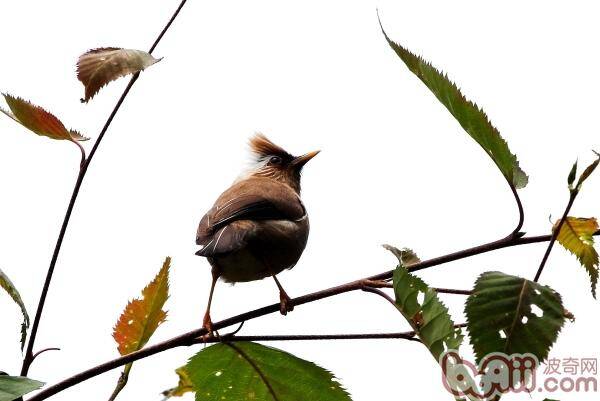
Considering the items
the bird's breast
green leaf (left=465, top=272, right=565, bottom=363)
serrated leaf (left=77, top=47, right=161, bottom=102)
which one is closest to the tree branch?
green leaf (left=465, top=272, right=565, bottom=363)

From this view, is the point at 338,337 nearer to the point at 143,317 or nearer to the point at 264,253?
the point at 143,317

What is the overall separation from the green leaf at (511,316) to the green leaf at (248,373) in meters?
0.76

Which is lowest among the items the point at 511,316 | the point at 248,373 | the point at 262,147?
the point at 511,316

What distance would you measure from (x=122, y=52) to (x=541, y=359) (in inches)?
55.6

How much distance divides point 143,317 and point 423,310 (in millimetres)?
1004

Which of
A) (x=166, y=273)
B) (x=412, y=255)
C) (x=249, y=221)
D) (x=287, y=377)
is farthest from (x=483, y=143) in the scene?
(x=249, y=221)

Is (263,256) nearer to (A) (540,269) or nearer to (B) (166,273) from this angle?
(B) (166,273)

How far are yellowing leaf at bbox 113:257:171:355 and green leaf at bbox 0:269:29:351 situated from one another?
414 millimetres

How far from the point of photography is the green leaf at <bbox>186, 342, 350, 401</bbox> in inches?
101

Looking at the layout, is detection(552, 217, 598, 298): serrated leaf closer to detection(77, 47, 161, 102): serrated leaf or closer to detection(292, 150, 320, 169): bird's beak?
detection(77, 47, 161, 102): serrated leaf

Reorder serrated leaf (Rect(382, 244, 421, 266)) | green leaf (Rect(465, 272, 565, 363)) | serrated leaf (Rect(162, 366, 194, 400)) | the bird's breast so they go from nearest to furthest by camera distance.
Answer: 1. green leaf (Rect(465, 272, 565, 363))
2. serrated leaf (Rect(382, 244, 421, 266))
3. serrated leaf (Rect(162, 366, 194, 400))
4. the bird's breast

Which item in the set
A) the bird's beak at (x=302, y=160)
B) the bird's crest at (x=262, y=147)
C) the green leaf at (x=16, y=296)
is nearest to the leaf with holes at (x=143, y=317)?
the green leaf at (x=16, y=296)

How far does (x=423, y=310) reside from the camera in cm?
221

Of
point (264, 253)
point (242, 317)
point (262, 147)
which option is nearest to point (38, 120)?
point (242, 317)
